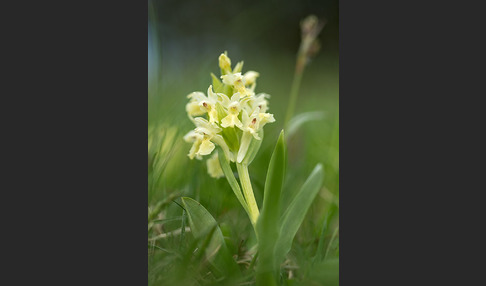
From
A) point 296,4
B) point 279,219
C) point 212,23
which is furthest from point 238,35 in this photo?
Answer: point 279,219

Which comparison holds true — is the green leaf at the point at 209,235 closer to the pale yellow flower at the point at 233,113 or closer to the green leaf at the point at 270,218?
the green leaf at the point at 270,218

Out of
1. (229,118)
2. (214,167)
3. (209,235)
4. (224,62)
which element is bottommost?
(209,235)

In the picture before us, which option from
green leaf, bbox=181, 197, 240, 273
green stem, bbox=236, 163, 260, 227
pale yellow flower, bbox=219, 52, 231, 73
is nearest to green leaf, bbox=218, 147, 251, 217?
green stem, bbox=236, 163, 260, 227

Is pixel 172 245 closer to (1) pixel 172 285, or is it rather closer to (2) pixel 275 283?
(1) pixel 172 285

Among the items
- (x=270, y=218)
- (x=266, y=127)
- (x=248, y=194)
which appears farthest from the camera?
(x=266, y=127)

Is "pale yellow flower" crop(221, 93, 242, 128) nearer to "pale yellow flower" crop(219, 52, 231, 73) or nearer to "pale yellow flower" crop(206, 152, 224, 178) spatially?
"pale yellow flower" crop(219, 52, 231, 73)

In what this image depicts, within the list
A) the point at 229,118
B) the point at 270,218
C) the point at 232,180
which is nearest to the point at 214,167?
the point at 232,180

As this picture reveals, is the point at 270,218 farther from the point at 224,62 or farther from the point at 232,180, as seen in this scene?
the point at 224,62
